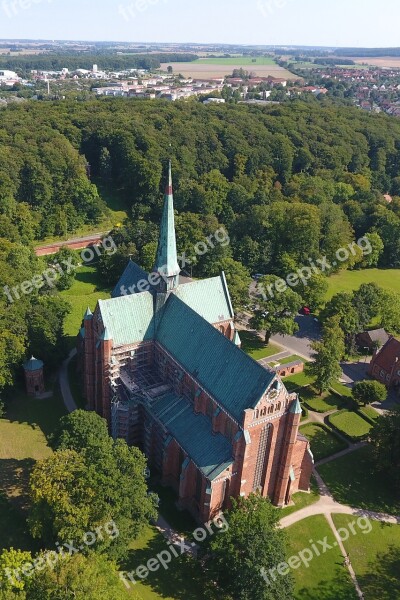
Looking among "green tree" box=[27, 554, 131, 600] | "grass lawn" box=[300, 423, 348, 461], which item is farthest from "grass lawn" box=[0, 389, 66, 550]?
"grass lawn" box=[300, 423, 348, 461]

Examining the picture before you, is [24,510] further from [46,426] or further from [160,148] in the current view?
[160,148]

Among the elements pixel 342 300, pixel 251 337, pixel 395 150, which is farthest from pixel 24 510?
pixel 395 150

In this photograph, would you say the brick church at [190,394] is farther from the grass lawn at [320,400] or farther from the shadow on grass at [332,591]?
the grass lawn at [320,400]

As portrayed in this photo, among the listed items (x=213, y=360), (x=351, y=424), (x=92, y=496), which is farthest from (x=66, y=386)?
(x=351, y=424)

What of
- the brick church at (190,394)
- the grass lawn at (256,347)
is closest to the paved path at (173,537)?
the brick church at (190,394)

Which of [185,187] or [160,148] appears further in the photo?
[160,148]

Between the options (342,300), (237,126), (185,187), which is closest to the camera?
(342,300)
